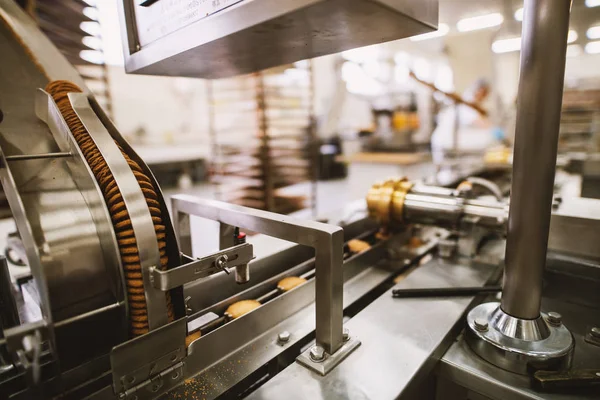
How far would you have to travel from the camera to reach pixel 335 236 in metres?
0.65

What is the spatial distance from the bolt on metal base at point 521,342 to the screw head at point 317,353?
35 centimetres

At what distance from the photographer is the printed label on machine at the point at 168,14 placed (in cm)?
68

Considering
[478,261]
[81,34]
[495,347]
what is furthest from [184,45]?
[81,34]

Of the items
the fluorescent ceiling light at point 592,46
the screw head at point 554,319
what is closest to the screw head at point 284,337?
the screw head at point 554,319

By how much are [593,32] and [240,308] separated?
8.75 feet

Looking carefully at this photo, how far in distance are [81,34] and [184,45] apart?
2.18 metres

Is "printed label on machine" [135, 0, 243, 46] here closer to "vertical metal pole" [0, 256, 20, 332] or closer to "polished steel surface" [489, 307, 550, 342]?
"vertical metal pole" [0, 256, 20, 332]

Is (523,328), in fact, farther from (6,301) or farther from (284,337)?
(6,301)

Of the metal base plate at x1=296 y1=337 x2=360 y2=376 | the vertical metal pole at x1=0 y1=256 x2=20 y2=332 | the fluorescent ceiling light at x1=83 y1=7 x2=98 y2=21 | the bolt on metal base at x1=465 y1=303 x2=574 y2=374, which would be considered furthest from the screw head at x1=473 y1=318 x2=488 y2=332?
the fluorescent ceiling light at x1=83 y1=7 x2=98 y2=21

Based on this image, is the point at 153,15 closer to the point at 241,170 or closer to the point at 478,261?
the point at 478,261

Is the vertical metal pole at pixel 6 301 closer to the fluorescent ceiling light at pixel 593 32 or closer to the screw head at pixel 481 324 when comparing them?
the screw head at pixel 481 324

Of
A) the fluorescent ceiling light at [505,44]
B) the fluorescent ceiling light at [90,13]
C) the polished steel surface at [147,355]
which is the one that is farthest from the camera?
the fluorescent ceiling light at [505,44]

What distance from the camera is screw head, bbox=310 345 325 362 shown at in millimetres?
676

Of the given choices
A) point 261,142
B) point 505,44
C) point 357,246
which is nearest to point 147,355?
point 357,246
